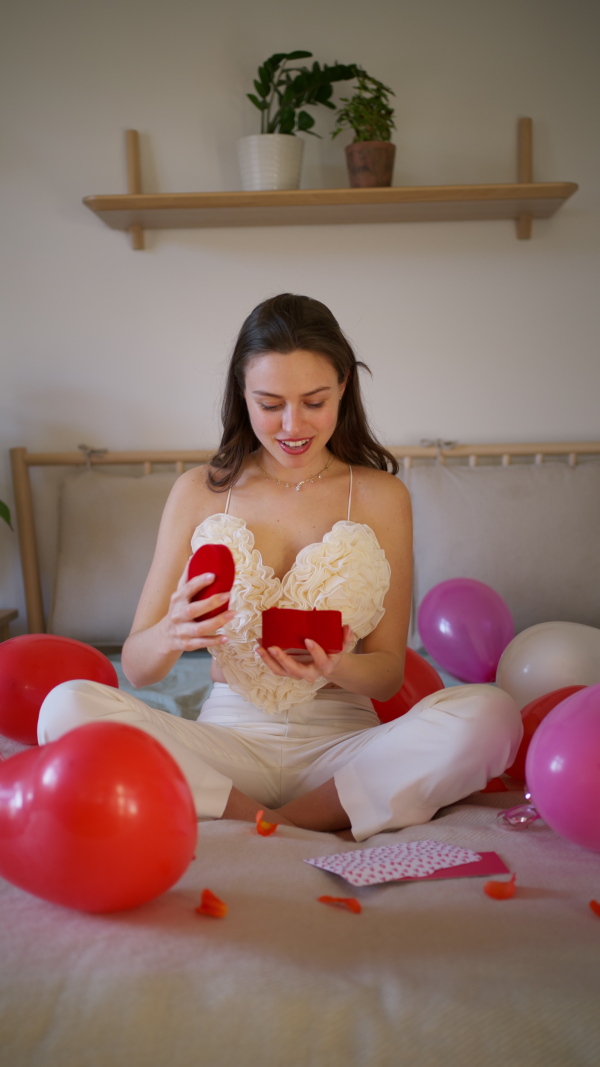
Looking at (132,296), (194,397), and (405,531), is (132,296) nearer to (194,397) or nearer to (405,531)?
(194,397)

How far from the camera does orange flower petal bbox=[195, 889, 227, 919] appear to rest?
3.04 feet

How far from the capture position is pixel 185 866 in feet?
3.06

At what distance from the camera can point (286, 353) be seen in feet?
4.73

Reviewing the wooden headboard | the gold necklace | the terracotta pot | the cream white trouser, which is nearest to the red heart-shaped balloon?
the cream white trouser

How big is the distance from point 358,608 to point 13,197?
76.1 inches

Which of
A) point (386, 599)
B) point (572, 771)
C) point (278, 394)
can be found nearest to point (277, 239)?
point (278, 394)

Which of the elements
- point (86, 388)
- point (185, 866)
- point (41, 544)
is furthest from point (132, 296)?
point (185, 866)

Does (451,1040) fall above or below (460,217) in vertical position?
below

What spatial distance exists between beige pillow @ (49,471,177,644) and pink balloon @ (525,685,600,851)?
1.52 metres

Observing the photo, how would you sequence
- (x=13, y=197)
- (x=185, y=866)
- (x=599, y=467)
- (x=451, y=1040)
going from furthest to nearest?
(x=13, y=197) → (x=599, y=467) → (x=185, y=866) → (x=451, y=1040)

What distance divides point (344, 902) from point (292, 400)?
2.52ft

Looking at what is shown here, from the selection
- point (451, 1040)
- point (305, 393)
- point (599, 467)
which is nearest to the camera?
point (451, 1040)

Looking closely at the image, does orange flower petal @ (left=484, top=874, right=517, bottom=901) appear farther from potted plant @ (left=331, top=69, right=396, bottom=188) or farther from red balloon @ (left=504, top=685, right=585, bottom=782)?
potted plant @ (left=331, top=69, right=396, bottom=188)

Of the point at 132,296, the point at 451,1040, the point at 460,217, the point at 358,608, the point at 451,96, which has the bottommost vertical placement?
the point at 451,1040
